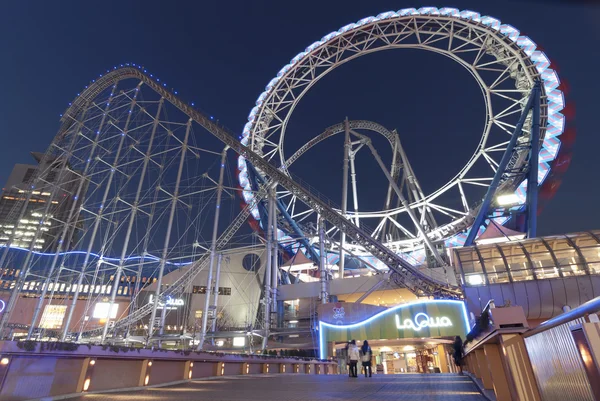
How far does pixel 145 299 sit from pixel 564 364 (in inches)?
1668

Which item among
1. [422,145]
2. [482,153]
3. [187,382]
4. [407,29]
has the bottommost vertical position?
[187,382]

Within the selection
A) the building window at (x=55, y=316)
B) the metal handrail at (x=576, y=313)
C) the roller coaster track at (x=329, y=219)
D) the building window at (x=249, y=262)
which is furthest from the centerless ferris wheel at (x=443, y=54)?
the building window at (x=55, y=316)

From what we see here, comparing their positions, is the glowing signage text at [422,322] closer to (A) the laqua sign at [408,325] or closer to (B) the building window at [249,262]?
(A) the laqua sign at [408,325]

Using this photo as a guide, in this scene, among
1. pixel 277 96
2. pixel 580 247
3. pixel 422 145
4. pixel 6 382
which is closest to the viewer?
pixel 6 382

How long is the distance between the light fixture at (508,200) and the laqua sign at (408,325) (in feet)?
44.0

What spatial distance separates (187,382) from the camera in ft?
24.6

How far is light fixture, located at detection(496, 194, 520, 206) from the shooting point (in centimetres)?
2997

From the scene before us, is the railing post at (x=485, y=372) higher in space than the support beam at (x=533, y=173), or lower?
lower

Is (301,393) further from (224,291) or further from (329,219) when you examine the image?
(224,291)

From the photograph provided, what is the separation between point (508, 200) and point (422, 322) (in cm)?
1591

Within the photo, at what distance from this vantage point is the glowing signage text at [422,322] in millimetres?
20828

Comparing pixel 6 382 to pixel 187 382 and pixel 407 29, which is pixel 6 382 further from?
pixel 407 29

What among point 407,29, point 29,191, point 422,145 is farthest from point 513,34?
point 422,145

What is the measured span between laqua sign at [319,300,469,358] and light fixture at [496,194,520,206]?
44.0ft
